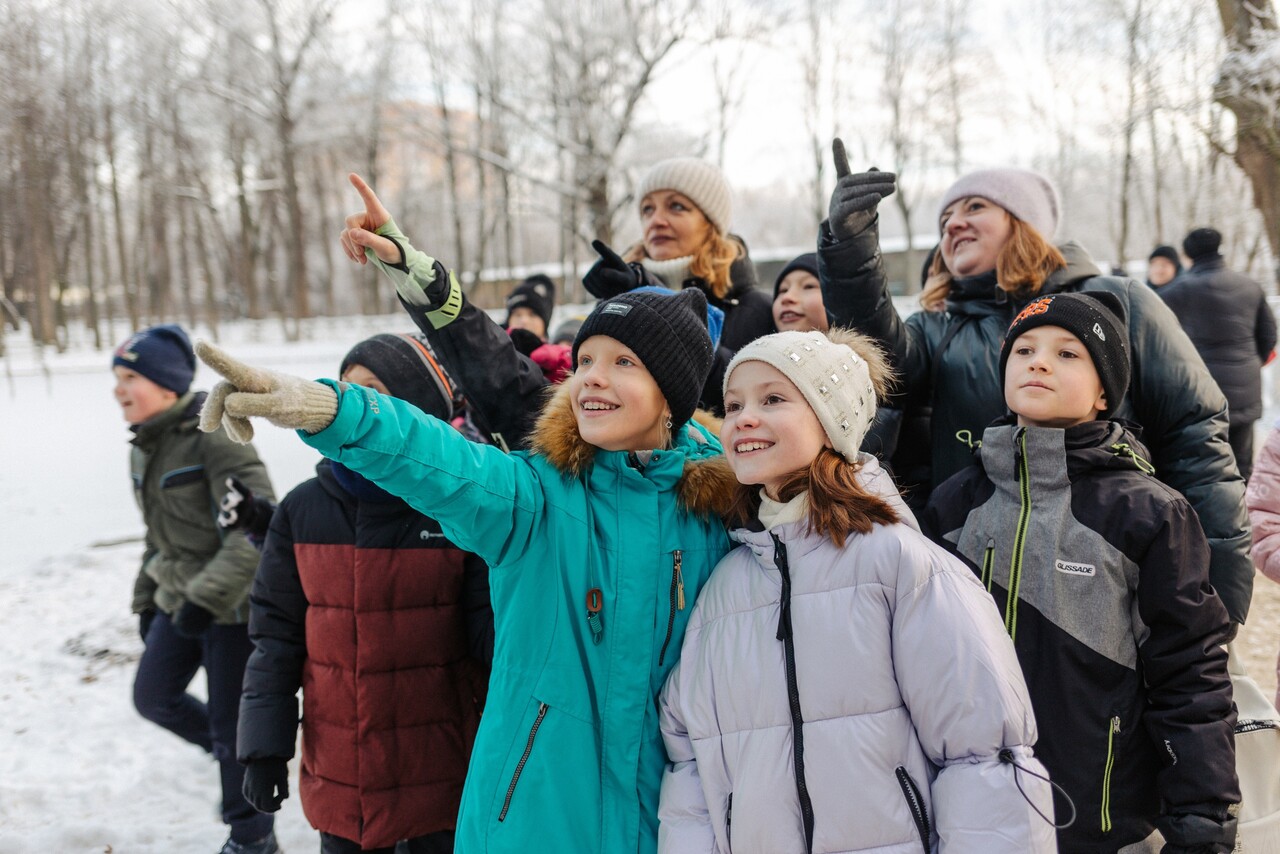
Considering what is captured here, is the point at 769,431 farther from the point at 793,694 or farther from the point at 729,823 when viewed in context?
the point at 729,823

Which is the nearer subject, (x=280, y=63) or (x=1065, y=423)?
(x=1065, y=423)

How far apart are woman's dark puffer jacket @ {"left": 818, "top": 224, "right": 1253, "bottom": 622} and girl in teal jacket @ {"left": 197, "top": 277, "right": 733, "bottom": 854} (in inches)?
26.5

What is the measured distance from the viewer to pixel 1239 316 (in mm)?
6523

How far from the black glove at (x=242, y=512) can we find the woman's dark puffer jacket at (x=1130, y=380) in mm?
2023

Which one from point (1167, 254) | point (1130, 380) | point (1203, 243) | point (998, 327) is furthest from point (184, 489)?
point (1167, 254)

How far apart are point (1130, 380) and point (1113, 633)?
0.76m

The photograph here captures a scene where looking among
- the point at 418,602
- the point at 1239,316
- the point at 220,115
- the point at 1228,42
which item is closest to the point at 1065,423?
the point at 418,602

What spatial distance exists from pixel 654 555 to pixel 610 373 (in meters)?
0.41

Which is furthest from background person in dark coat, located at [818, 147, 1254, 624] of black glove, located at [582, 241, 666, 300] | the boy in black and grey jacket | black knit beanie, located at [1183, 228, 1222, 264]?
black knit beanie, located at [1183, 228, 1222, 264]

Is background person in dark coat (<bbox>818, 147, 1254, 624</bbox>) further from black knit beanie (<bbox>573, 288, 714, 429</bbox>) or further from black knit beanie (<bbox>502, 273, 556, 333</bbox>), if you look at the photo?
black knit beanie (<bbox>502, 273, 556, 333</bbox>)

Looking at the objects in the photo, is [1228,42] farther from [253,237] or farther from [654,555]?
[253,237]

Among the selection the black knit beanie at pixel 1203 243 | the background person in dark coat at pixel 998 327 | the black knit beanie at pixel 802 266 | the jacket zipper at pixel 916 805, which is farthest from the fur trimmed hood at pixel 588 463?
the black knit beanie at pixel 1203 243

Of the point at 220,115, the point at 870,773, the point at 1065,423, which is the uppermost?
the point at 220,115

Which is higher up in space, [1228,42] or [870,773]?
[1228,42]
